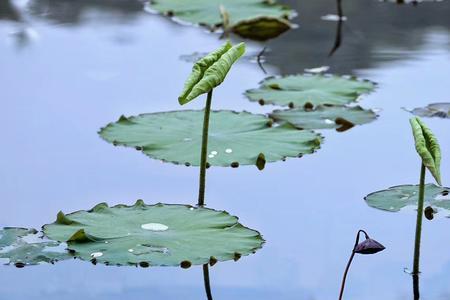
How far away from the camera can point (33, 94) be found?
3764 mm

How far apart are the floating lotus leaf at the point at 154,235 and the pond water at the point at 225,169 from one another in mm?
50

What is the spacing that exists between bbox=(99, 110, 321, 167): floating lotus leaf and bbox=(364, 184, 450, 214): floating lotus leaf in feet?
1.23

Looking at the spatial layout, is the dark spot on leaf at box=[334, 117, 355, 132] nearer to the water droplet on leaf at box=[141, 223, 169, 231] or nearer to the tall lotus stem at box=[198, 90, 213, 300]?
the tall lotus stem at box=[198, 90, 213, 300]

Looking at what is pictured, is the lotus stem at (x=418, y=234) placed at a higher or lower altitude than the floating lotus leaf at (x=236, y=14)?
lower

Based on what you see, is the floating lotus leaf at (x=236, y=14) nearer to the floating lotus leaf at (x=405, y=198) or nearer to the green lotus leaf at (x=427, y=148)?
the floating lotus leaf at (x=405, y=198)

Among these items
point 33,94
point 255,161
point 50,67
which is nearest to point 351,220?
point 255,161

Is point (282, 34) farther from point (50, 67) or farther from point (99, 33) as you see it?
point (50, 67)

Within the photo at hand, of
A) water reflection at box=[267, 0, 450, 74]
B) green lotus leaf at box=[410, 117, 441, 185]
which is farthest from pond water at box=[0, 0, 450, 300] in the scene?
green lotus leaf at box=[410, 117, 441, 185]

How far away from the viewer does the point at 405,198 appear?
273 centimetres

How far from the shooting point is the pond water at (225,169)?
229 cm

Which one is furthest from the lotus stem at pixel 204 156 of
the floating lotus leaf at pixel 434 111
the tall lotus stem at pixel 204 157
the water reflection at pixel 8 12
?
the water reflection at pixel 8 12

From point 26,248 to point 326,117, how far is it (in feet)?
4.43

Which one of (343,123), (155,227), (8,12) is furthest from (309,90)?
(8,12)

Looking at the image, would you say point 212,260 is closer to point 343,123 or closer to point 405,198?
point 405,198
